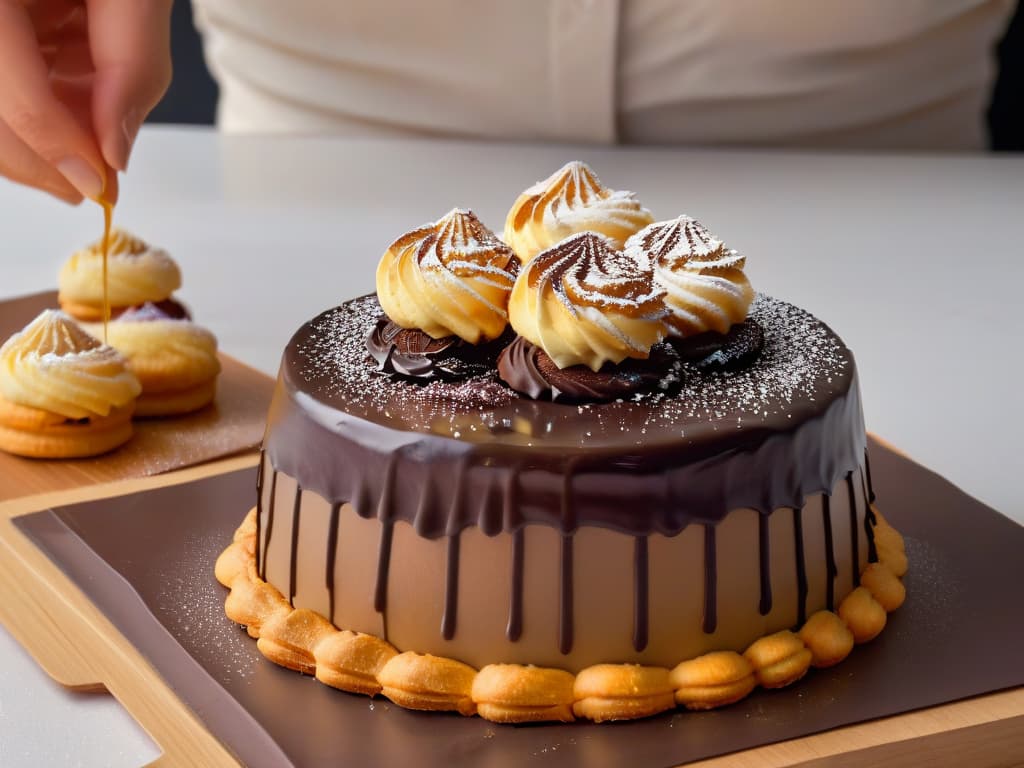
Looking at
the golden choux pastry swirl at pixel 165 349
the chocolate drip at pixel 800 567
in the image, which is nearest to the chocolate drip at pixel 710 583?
the chocolate drip at pixel 800 567

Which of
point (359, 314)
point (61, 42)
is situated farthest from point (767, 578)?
point (61, 42)

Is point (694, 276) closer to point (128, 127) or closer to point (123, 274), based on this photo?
point (128, 127)

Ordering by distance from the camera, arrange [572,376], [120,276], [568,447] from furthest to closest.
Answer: [120,276], [572,376], [568,447]

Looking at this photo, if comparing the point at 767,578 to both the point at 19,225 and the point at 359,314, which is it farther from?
the point at 19,225

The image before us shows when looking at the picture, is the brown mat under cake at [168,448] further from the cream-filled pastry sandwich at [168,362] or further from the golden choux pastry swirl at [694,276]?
the golden choux pastry swirl at [694,276]

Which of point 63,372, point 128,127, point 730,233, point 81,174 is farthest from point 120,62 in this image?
point 730,233

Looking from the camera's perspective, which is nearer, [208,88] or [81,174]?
[81,174]
